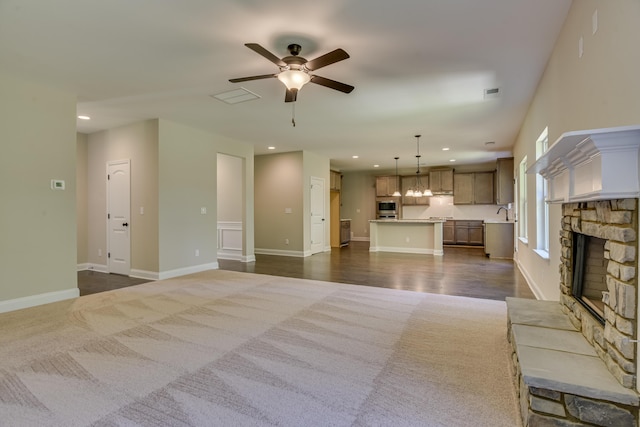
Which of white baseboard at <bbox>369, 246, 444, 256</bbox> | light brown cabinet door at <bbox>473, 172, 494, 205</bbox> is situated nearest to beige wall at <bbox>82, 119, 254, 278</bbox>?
white baseboard at <bbox>369, 246, 444, 256</bbox>

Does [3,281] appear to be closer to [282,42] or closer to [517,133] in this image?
[282,42]

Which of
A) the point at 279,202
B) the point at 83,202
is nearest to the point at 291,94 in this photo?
the point at 279,202

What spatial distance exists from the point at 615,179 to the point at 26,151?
549 centimetres

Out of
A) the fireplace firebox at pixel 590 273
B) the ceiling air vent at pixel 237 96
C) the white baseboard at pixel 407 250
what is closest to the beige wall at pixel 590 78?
the fireplace firebox at pixel 590 273

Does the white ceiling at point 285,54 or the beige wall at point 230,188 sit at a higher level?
the white ceiling at point 285,54

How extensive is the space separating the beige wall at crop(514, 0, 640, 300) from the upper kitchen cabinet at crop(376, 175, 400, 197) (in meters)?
7.43

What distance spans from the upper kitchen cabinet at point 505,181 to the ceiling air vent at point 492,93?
4.65 m

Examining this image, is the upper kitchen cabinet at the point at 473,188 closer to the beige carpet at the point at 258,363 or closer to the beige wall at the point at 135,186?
the beige carpet at the point at 258,363

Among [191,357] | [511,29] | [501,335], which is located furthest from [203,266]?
[511,29]

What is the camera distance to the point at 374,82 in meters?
3.72

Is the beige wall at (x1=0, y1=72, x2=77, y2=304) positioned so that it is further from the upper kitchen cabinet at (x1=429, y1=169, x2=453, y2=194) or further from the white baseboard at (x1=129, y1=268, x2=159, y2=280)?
the upper kitchen cabinet at (x1=429, y1=169, x2=453, y2=194)

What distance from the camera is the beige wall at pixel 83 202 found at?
615 cm

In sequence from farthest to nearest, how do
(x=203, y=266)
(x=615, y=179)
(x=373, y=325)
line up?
(x=203, y=266) < (x=373, y=325) < (x=615, y=179)

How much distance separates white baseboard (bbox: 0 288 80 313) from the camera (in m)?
3.65
